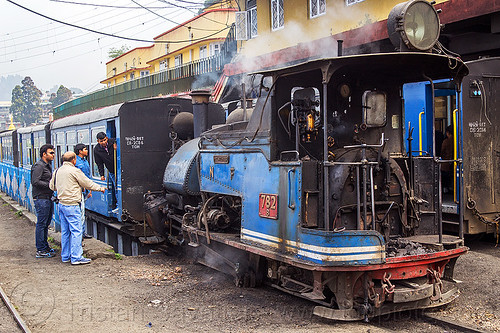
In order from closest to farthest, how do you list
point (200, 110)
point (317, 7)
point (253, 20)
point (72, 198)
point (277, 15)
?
point (72, 198) < point (200, 110) < point (317, 7) < point (277, 15) < point (253, 20)

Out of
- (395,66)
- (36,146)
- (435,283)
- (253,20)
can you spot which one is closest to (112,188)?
(395,66)

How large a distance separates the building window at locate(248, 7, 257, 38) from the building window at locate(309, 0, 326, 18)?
3.12 meters

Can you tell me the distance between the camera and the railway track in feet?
17.9

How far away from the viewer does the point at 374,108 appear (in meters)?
6.34

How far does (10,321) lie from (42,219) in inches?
134

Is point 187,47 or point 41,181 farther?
point 187,47

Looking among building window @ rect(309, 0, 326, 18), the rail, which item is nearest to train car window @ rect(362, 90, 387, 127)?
building window @ rect(309, 0, 326, 18)

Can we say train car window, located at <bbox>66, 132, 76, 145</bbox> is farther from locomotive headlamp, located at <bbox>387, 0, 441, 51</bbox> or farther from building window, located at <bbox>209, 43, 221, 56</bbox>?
building window, located at <bbox>209, 43, 221, 56</bbox>

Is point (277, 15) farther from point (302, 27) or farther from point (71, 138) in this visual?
point (71, 138)

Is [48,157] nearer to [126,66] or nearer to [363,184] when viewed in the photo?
[363,184]

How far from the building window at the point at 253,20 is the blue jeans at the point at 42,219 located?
10.8 meters

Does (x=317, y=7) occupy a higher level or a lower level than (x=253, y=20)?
lower

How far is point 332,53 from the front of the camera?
1324cm

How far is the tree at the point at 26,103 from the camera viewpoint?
82938 mm
